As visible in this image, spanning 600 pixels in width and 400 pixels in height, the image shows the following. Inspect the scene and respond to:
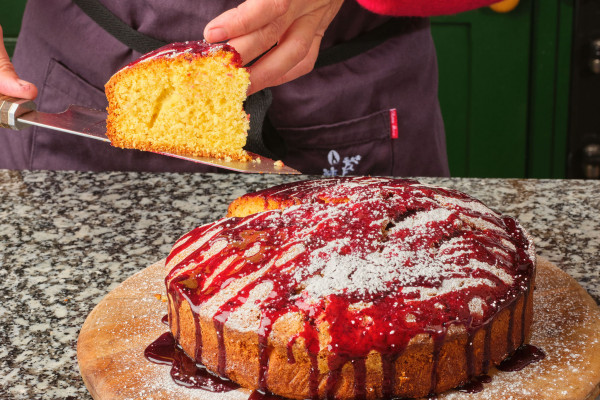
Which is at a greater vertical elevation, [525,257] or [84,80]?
[84,80]

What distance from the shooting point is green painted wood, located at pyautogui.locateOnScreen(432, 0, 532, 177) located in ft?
10.4

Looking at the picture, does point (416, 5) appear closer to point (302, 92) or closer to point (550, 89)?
point (302, 92)

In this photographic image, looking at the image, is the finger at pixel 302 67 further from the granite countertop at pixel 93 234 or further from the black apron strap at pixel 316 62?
the granite countertop at pixel 93 234

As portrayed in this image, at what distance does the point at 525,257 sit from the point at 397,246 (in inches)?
8.4

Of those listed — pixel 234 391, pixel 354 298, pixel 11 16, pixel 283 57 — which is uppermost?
pixel 11 16

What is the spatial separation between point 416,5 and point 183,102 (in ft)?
2.08

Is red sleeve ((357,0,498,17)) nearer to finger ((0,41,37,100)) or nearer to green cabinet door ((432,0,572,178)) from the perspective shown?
finger ((0,41,37,100))

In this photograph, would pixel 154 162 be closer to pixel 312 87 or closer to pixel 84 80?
pixel 84 80

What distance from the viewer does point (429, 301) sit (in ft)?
3.36

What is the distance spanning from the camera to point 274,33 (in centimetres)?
149

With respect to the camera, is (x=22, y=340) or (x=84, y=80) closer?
(x=22, y=340)


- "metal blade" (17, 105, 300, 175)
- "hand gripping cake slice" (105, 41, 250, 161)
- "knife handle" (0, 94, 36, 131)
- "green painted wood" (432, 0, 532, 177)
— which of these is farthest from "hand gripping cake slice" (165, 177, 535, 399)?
"green painted wood" (432, 0, 532, 177)

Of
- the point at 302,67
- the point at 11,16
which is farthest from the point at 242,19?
the point at 11,16

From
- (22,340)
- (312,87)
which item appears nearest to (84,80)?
(312,87)
